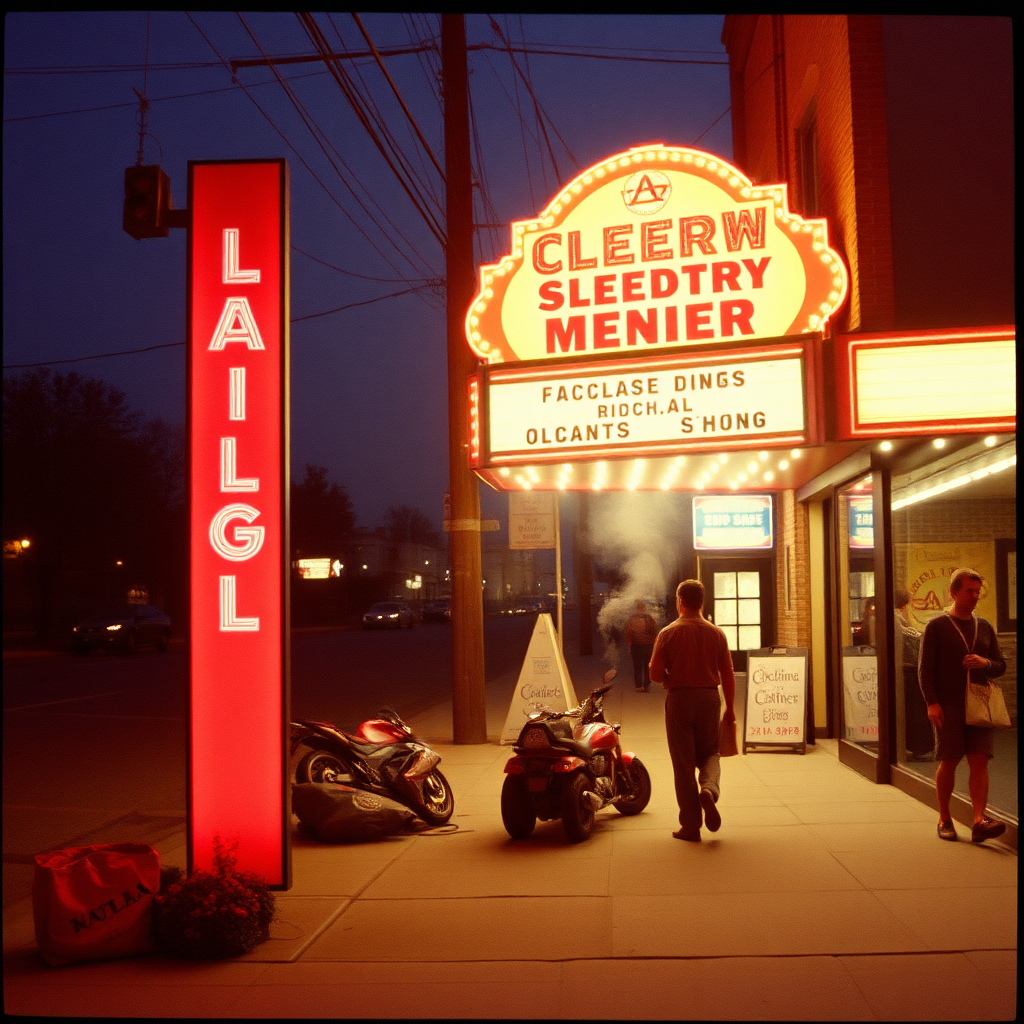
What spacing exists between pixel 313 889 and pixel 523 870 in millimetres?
1379

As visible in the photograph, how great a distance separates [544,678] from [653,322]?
5.72 m

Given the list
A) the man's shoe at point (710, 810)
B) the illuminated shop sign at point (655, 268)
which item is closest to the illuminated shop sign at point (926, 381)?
the illuminated shop sign at point (655, 268)

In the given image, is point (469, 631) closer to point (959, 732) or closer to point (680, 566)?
point (959, 732)

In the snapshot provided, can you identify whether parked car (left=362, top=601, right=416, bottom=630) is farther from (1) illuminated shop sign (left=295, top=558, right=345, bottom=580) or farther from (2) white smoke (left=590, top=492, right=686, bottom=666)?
(1) illuminated shop sign (left=295, top=558, right=345, bottom=580)

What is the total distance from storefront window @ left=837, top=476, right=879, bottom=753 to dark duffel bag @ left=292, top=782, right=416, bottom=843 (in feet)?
16.6

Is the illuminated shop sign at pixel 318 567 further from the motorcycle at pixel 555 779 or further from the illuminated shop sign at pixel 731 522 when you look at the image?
the motorcycle at pixel 555 779

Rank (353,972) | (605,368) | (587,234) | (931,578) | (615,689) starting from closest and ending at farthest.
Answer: (353,972) < (605,368) < (587,234) < (931,578) < (615,689)

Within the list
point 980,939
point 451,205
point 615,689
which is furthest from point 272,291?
point 615,689

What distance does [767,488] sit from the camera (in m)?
13.0

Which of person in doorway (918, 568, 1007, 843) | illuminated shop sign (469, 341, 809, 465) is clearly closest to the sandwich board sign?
illuminated shop sign (469, 341, 809, 465)

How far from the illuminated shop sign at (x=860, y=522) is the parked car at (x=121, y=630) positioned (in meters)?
27.3

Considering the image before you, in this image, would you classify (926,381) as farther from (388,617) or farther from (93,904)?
(388,617)

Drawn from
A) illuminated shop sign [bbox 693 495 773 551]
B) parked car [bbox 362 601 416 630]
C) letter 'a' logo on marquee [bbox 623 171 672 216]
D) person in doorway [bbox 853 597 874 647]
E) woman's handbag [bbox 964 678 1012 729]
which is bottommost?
parked car [bbox 362 601 416 630]

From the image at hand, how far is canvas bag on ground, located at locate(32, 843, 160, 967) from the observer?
193 inches
